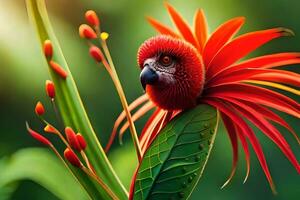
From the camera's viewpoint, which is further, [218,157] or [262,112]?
[218,157]

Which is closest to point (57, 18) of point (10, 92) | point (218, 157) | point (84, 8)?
point (84, 8)

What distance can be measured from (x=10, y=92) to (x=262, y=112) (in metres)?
0.51

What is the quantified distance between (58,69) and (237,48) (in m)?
0.22

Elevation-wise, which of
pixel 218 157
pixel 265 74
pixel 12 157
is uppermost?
pixel 265 74

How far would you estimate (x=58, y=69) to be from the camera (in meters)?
0.69

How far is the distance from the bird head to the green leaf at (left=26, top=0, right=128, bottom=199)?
110mm

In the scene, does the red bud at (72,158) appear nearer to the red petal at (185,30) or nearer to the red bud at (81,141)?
the red bud at (81,141)

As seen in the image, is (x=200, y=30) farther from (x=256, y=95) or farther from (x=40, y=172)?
(x=40, y=172)

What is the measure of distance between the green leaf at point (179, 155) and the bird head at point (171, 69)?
0.08 feet

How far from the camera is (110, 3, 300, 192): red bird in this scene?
63 centimetres

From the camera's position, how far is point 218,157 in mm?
957

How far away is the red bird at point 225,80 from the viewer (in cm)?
63

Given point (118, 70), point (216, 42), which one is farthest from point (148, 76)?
point (118, 70)

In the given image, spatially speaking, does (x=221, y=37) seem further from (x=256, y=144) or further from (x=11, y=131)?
(x=11, y=131)
